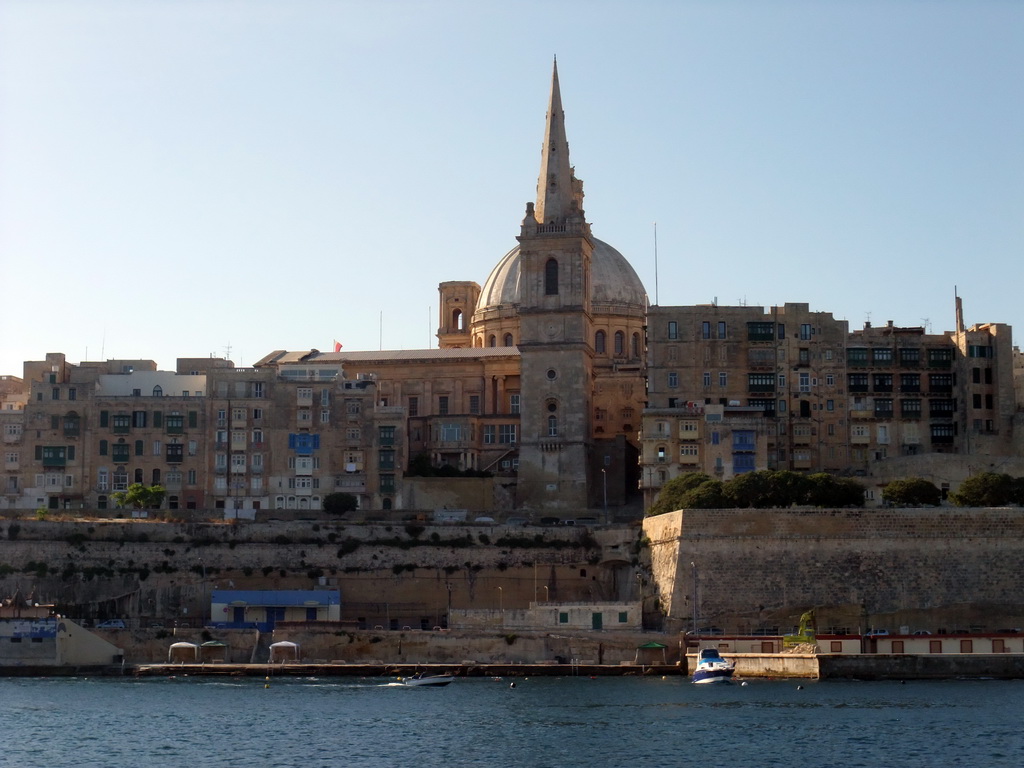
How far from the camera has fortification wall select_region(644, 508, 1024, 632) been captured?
70625 millimetres

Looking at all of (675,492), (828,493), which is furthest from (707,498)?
(828,493)

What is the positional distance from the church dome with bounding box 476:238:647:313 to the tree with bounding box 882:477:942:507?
2921cm

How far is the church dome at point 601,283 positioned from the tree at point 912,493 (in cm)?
2921

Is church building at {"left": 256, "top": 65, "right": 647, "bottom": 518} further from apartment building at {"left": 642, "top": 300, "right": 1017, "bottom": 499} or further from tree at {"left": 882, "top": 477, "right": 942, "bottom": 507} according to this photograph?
tree at {"left": 882, "top": 477, "right": 942, "bottom": 507}

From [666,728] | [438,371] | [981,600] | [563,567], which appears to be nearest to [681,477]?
[563,567]

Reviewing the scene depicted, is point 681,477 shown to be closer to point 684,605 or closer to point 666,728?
point 684,605

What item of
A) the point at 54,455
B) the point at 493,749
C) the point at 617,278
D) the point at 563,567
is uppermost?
the point at 617,278

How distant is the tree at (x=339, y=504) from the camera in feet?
270

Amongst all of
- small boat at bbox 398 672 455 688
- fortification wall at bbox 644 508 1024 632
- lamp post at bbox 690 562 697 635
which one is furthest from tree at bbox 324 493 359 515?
small boat at bbox 398 672 455 688

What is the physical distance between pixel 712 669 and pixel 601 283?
43.6 meters

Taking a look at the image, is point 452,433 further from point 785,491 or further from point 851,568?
point 851,568

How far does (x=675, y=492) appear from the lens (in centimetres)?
7694

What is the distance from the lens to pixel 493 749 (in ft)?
161

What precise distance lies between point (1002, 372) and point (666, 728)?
128 ft
